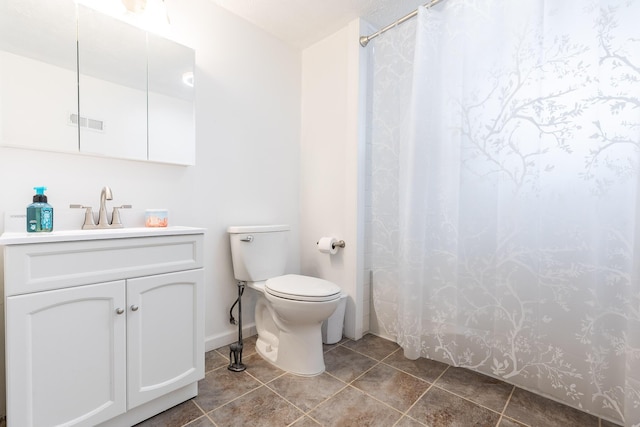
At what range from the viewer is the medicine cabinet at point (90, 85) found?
47.5 inches

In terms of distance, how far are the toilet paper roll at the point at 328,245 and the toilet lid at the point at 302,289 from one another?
321mm

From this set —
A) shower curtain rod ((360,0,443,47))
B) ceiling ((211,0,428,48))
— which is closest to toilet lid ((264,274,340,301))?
shower curtain rod ((360,0,443,47))

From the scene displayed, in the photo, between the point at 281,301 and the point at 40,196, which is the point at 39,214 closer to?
the point at 40,196

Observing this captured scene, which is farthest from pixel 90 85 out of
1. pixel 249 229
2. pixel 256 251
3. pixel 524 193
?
pixel 524 193

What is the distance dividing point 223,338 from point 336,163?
4.49 feet

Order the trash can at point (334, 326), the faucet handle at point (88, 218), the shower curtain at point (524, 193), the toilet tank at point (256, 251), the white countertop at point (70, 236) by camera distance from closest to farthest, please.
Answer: the white countertop at point (70, 236), the shower curtain at point (524, 193), the faucet handle at point (88, 218), the toilet tank at point (256, 251), the trash can at point (334, 326)

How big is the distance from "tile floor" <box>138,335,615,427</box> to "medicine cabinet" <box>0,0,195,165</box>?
3.94ft

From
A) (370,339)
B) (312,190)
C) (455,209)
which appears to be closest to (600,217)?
(455,209)

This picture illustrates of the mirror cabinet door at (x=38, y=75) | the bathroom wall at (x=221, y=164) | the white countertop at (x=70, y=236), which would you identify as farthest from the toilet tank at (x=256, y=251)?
the mirror cabinet door at (x=38, y=75)

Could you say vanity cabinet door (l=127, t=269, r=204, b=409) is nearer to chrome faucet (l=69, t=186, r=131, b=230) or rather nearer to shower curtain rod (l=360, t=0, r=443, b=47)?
chrome faucet (l=69, t=186, r=131, b=230)

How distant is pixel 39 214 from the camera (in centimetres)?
116

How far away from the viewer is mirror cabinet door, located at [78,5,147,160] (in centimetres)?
136

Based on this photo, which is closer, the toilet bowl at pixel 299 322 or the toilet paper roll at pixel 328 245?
the toilet bowl at pixel 299 322

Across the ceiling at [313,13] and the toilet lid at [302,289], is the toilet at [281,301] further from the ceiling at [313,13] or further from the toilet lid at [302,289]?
the ceiling at [313,13]
